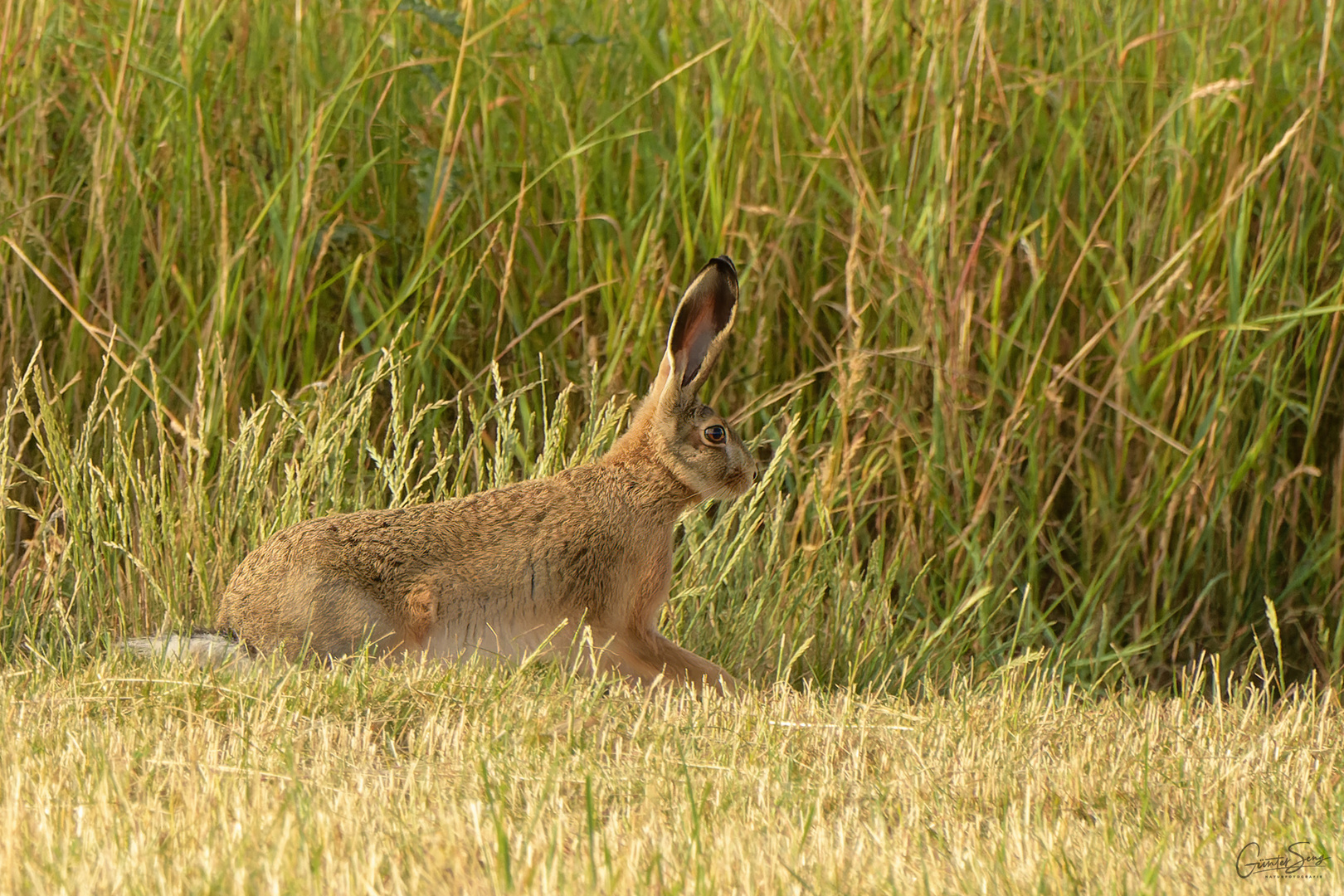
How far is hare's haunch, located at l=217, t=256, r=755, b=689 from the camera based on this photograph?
12.2ft

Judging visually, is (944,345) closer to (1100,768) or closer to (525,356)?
(525,356)

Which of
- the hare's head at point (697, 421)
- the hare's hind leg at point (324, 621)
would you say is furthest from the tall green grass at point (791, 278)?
the hare's hind leg at point (324, 621)

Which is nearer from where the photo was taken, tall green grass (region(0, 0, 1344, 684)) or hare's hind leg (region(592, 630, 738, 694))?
hare's hind leg (region(592, 630, 738, 694))

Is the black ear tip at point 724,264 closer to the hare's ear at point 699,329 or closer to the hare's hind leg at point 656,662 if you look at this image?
the hare's ear at point 699,329

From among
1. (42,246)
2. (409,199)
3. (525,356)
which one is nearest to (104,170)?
(42,246)

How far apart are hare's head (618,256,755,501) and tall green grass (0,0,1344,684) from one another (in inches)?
18.7

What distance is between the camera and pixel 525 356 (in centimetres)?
534

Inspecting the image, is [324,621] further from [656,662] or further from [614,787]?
[614,787]

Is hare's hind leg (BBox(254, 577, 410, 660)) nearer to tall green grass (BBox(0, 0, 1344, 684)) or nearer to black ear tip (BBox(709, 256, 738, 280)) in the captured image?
tall green grass (BBox(0, 0, 1344, 684))

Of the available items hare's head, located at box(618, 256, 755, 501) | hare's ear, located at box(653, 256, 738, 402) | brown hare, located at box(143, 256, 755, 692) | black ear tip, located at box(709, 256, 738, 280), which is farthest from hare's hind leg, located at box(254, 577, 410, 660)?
black ear tip, located at box(709, 256, 738, 280)

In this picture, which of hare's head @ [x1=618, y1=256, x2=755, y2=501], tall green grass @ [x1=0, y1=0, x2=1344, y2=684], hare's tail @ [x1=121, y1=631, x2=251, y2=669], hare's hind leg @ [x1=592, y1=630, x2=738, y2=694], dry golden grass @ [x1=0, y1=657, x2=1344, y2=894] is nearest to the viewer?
dry golden grass @ [x1=0, y1=657, x2=1344, y2=894]

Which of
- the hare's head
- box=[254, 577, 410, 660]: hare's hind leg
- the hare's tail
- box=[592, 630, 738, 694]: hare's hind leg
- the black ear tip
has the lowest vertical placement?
box=[592, 630, 738, 694]: hare's hind leg

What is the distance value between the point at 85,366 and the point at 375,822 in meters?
3.03

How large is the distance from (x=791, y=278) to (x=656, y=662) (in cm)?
171
